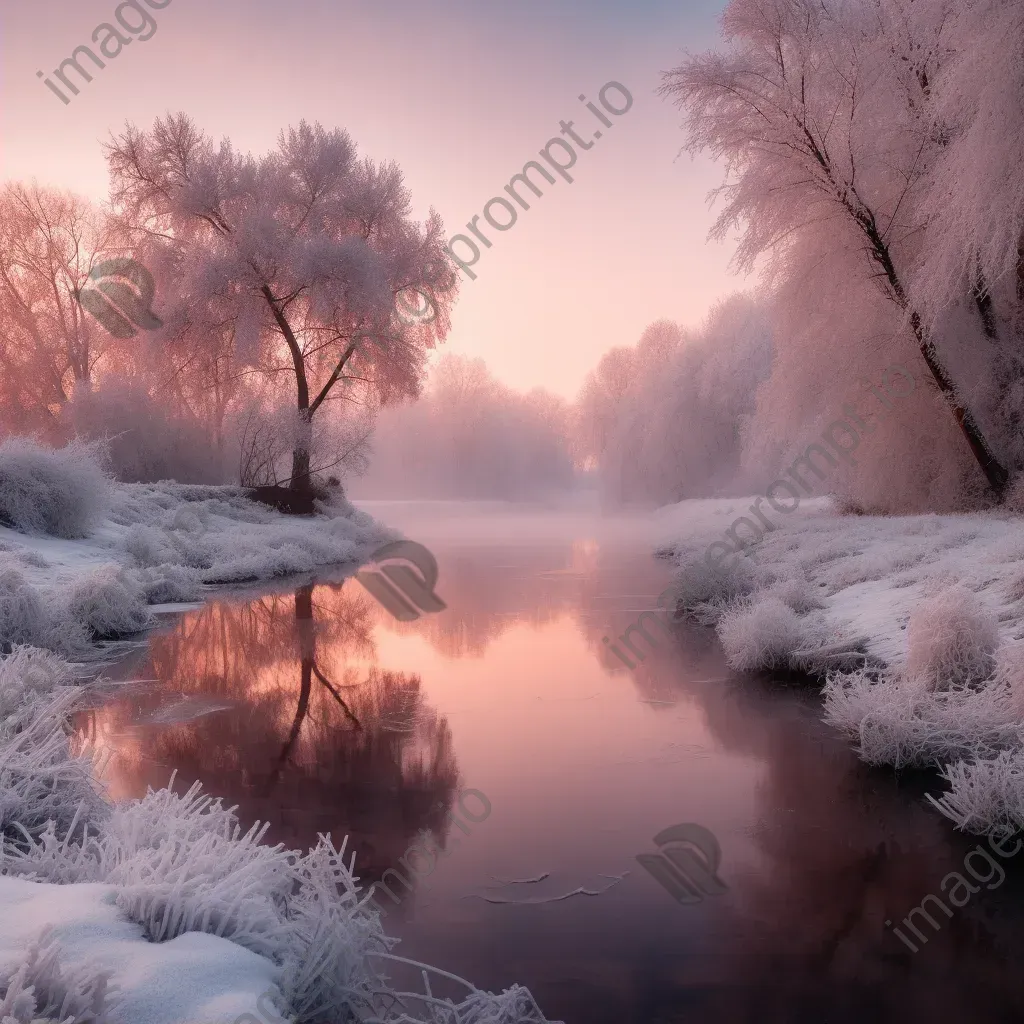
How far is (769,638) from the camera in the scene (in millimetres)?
6656

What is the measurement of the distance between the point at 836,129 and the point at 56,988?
41.7ft

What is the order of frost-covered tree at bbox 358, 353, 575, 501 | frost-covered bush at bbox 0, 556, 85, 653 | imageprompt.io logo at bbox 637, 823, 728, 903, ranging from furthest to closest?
frost-covered tree at bbox 358, 353, 575, 501
frost-covered bush at bbox 0, 556, 85, 653
imageprompt.io logo at bbox 637, 823, 728, 903

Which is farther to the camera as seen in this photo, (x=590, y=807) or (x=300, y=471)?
(x=300, y=471)

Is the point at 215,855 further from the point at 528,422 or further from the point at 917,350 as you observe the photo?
the point at 528,422

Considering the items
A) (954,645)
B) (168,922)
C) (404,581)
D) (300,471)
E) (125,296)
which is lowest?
(168,922)

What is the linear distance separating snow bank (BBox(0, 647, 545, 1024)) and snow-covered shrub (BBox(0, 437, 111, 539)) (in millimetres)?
9089

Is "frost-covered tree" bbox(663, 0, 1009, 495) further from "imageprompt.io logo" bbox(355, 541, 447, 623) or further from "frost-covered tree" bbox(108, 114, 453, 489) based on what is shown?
"frost-covered tree" bbox(108, 114, 453, 489)

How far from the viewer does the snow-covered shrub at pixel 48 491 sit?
1050cm

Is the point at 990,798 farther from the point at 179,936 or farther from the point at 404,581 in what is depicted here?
the point at 404,581

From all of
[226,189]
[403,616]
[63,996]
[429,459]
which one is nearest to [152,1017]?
[63,996]

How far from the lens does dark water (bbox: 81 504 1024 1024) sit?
2699mm

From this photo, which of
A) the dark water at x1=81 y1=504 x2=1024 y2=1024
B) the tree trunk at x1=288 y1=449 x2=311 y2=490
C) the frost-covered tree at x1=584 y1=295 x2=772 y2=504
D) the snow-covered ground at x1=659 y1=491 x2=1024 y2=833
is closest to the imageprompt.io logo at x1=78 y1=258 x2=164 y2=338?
the tree trunk at x1=288 y1=449 x2=311 y2=490

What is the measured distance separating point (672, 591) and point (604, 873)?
24.0 ft

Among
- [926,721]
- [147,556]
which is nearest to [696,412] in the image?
[147,556]
